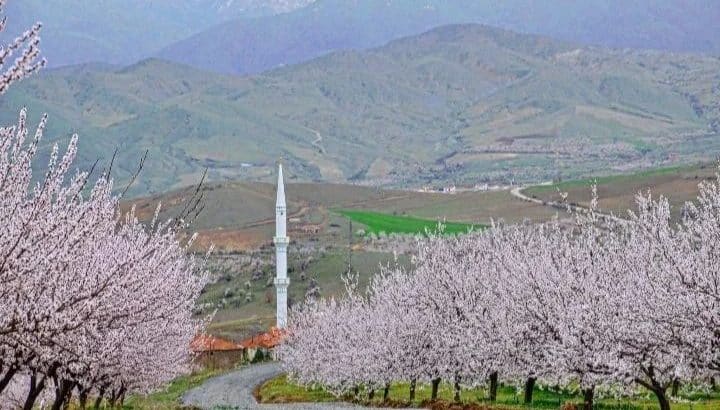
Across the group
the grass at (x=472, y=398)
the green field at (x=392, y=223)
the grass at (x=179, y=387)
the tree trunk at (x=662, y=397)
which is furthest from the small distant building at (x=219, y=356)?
the tree trunk at (x=662, y=397)

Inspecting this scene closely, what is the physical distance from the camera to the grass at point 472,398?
1172 inches

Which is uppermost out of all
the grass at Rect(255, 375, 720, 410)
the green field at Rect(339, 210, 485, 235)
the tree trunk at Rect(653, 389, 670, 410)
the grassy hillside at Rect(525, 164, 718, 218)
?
the grassy hillside at Rect(525, 164, 718, 218)

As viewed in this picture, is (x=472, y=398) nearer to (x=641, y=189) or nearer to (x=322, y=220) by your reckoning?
(x=641, y=189)

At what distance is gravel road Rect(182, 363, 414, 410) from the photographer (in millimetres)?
43938

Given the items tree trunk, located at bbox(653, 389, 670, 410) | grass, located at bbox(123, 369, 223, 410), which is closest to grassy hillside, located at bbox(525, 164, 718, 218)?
grass, located at bbox(123, 369, 223, 410)

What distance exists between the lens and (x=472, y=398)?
35812mm

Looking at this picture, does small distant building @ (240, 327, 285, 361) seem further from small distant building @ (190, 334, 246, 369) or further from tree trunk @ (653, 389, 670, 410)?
tree trunk @ (653, 389, 670, 410)

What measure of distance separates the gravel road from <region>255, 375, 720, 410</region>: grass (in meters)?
1.07

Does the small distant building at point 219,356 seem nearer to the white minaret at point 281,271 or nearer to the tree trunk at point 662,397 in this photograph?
the white minaret at point 281,271

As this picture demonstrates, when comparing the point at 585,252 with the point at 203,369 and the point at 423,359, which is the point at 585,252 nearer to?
the point at 423,359

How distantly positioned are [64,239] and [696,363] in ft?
46.8

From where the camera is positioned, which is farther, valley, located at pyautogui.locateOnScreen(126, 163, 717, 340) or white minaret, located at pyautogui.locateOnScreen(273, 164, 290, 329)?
valley, located at pyautogui.locateOnScreen(126, 163, 717, 340)

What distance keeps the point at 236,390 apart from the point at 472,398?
2433 cm

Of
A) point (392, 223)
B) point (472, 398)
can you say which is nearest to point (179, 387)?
point (472, 398)
